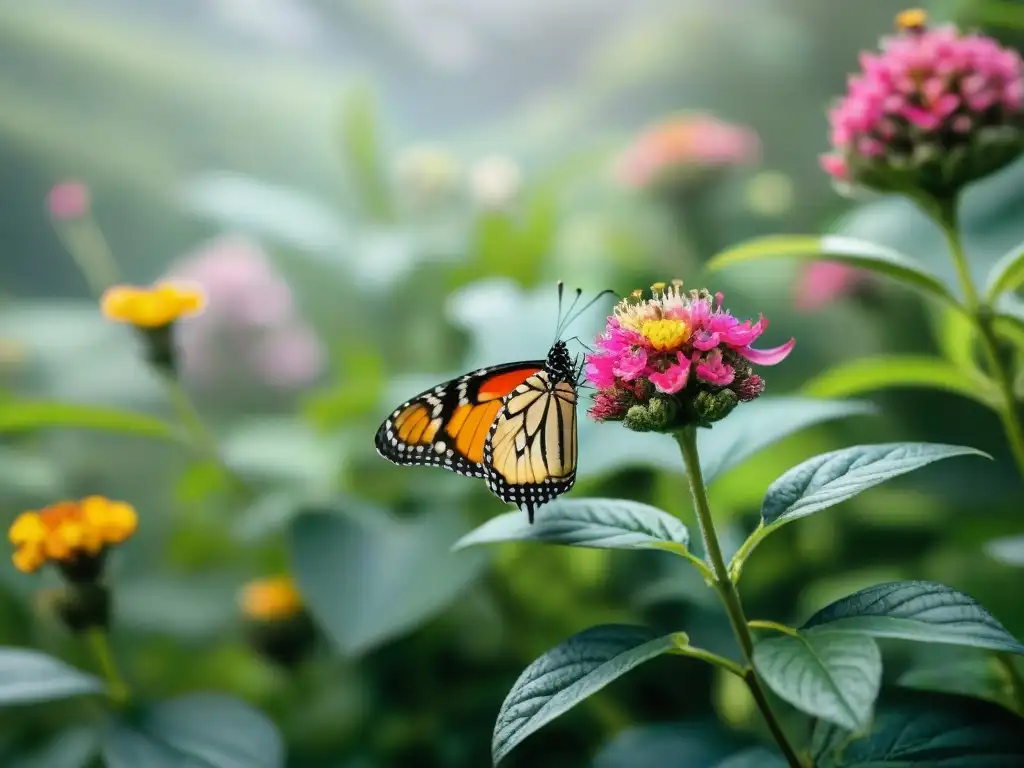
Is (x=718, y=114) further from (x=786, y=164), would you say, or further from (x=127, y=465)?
(x=127, y=465)

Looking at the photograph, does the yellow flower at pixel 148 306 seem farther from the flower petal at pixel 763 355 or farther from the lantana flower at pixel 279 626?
the flower petal at pixel 763 355

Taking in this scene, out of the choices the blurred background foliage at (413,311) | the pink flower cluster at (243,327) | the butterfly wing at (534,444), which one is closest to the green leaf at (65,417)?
the blurred background foliage at (413,311)

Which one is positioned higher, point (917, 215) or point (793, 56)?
point (793, 56)

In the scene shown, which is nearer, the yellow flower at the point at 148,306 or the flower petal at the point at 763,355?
the flower petal at the point at 763,355

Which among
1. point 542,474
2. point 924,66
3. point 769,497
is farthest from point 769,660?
point 924,66

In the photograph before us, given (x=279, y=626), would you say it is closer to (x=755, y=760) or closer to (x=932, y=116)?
(x=755, y=760)
